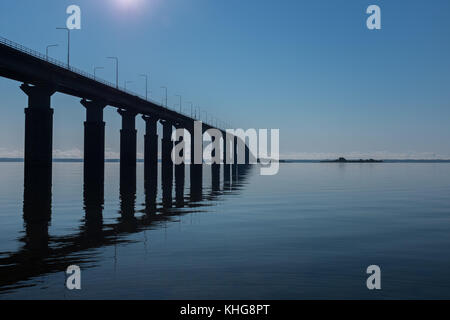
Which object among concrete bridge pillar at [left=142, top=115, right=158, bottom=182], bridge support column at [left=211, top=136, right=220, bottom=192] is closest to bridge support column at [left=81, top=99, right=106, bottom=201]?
bridge support column at [left=211, top=136, right=220, bottom=192]

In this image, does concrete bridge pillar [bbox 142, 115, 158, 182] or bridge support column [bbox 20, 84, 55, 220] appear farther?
concrete bridge pillar [bbox 142, 115, 158, 182]

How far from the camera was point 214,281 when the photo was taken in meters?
12.5

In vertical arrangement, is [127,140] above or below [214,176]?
above

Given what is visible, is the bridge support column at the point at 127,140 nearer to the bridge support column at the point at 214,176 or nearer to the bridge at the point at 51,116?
the bridge at the point at 51,116

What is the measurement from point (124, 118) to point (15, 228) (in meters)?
82.8

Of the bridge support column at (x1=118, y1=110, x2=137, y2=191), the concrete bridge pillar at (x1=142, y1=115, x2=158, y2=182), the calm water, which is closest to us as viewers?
the calm water

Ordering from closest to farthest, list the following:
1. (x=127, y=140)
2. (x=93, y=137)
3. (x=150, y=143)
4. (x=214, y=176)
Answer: (x=93, y=137)
(x=214, y=176)
(x=127, y=140)
(x=150, y=143)

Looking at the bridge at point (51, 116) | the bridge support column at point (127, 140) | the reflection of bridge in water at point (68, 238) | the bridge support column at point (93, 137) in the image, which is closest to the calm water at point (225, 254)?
the reflection of bridge in water at point (68, 238)

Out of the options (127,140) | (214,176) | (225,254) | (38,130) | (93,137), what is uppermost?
(127,140)

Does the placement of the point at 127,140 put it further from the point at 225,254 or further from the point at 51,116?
the point at 225,254

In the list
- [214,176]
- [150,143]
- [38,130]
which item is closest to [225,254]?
[38,130]

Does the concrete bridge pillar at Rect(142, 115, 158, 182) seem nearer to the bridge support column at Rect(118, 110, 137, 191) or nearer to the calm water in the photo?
the bridge support column at Rect(118, 110, 137, 191)
